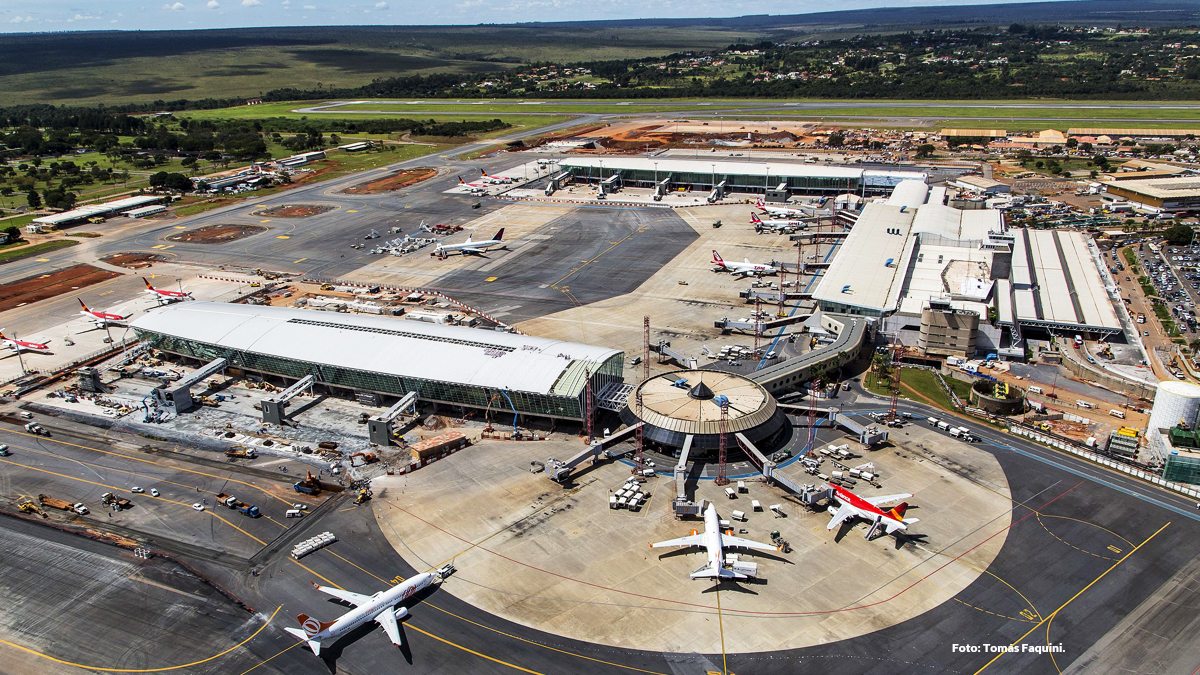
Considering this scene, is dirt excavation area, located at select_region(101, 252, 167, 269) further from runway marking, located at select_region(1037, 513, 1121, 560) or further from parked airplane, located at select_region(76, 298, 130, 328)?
runway marking, located at select_region(1037, 513, 1121, 560)

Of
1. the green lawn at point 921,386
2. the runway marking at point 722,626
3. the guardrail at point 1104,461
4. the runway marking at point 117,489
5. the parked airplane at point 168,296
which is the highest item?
the parked airplane at point 168,296

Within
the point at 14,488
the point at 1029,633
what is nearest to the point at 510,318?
the point at 14,488

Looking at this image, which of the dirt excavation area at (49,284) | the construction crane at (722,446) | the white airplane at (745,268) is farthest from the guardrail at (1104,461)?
the dirt excavation area at (49,284)

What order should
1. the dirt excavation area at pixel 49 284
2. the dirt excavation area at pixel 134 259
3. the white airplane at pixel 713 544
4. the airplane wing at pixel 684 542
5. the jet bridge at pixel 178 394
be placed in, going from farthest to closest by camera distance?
1. the dirt excavation area at pixel 134 259
2. the dirt excavation area at pixel 49 284
3. the jet bridge at pixel 178 394
4. the airplane wing at pixel 684 542
5. the white airplane at pixel 713 544

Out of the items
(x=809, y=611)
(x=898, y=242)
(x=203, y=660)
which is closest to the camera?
(x=203, y=660)

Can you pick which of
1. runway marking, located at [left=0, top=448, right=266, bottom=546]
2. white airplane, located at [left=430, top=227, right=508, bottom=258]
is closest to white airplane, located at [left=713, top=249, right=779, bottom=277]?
white airplane, located at [left=430, top=227, right=508, bottom=258]

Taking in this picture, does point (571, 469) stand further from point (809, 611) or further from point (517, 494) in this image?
point (809, 611)

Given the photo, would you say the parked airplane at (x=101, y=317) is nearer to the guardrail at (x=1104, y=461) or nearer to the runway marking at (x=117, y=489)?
the runway marking at (x=117, y=489)
